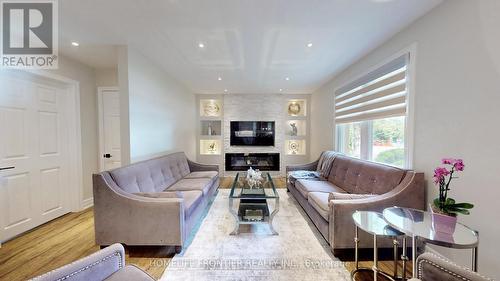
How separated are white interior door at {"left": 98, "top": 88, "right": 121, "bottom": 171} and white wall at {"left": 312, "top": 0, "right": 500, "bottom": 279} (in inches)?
171

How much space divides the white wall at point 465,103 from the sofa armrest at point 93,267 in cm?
258

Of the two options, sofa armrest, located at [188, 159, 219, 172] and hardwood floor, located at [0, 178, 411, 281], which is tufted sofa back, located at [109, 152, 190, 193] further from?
hardwood floor, located at [0, 178, 411, 281]

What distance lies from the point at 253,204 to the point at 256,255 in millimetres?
961

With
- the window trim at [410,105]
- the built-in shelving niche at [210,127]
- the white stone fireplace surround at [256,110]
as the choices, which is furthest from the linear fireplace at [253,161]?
the window trim at [410,105]

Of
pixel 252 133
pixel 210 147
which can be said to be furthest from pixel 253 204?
pixel 210 147

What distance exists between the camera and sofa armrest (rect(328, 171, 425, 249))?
195 cm

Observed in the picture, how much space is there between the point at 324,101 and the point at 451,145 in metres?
3.21

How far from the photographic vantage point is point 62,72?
9.51ft

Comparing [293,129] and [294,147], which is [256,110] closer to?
[293,129]

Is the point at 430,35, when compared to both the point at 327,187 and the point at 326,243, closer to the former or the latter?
the point at 327,187

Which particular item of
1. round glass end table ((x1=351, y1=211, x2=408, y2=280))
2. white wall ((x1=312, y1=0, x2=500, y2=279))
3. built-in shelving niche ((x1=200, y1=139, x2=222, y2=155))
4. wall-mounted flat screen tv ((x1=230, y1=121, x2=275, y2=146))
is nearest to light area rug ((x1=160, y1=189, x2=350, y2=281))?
round glass end table ((x1=351, y1=211, x2=408, y2=280))

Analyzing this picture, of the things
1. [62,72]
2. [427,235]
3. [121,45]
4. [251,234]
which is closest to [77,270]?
[251,234]

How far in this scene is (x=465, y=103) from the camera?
1624 mm

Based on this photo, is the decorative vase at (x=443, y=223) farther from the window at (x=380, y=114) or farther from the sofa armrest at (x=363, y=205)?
the window at (x=380, y=114)
